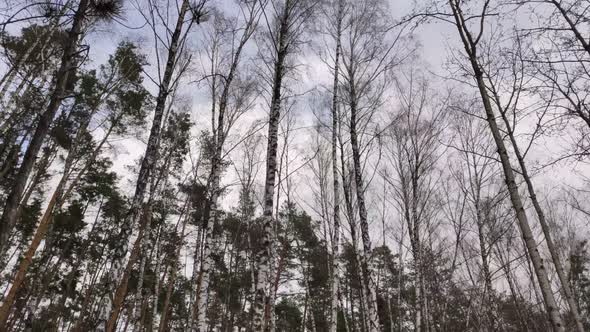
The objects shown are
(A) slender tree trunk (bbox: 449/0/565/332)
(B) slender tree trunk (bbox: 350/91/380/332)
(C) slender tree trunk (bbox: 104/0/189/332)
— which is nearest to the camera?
(A) slender tree trunk (bbox: 449/0/565/332)

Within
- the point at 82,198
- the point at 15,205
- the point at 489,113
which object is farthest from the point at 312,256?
the point at 15,205

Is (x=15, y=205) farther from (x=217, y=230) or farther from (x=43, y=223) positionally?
(x=217, y=230)

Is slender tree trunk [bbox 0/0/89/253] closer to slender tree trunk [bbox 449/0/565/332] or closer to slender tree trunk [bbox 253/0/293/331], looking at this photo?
slender tree trunk [bbox 253/0/293/331]

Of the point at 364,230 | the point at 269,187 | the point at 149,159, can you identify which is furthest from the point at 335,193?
the point at 149,159

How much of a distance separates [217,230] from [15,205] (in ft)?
56.9

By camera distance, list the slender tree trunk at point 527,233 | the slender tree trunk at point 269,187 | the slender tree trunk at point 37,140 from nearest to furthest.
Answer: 1. the slender tree trunk at point 37,140
2. the slender tree trunk at point 527,233
3. the slender tree trunk at point 269,187

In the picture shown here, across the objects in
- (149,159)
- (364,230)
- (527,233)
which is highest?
(149,159)

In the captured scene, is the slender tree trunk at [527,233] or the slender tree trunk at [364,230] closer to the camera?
the slender tree trunk at [527,233]

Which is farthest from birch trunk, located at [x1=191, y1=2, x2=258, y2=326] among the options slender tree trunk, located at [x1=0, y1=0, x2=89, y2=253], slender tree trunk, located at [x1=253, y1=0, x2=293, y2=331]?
slender tree trunk, located at [x1=0, y1=0, x2=89, y2=253]

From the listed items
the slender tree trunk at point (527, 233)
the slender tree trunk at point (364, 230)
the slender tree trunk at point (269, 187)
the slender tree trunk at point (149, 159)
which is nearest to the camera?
the slender tree trunk at point (527, 233)

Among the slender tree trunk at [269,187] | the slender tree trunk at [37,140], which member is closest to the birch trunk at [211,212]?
the slender tree trunk at [269,187]

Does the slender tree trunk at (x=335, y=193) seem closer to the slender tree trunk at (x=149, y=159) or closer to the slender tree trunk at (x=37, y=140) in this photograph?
the slender tree trunk at (x=149, y=159)

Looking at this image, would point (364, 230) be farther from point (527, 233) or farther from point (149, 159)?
point (149, 159)

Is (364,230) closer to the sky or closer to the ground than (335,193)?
closer to the ground
